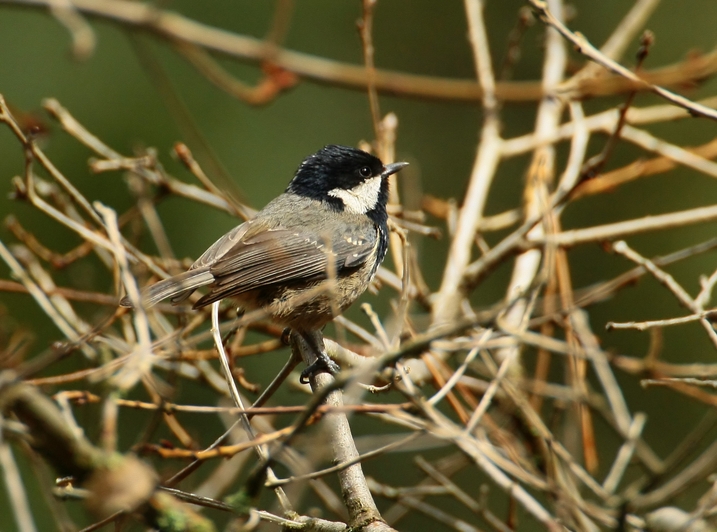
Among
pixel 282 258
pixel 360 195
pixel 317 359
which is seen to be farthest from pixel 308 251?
pixel 317 359

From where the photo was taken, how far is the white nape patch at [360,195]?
377cm

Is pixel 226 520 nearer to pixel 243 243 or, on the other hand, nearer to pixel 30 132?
pixel 243 243

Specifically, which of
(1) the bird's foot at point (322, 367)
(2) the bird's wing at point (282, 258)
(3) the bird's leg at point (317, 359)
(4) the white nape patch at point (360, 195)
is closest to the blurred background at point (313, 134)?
(4) the white nape patch at point (360, 195)

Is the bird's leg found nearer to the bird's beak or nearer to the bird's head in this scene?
the bird's head

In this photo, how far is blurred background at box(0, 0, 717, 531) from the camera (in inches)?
245

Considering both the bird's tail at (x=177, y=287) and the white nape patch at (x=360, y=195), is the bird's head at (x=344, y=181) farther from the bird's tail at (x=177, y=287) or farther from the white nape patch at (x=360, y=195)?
the bird's tail at (x=177, y=287)

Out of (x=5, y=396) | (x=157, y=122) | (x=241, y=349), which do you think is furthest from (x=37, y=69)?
(x=5, y=396)

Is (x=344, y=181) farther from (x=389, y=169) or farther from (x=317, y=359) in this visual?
(x=317, y=359)

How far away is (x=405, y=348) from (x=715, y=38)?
282 inches

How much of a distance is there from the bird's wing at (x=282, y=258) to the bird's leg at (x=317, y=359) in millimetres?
290

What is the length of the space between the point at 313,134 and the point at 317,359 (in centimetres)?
452

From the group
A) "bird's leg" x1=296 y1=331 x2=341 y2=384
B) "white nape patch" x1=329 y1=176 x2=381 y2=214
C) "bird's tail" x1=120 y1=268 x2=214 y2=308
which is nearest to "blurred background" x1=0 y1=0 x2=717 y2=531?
"white nape patch" x1=329 y1=176 x2=381 y2=214

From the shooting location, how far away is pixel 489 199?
7480mm

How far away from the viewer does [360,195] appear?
3.80m
